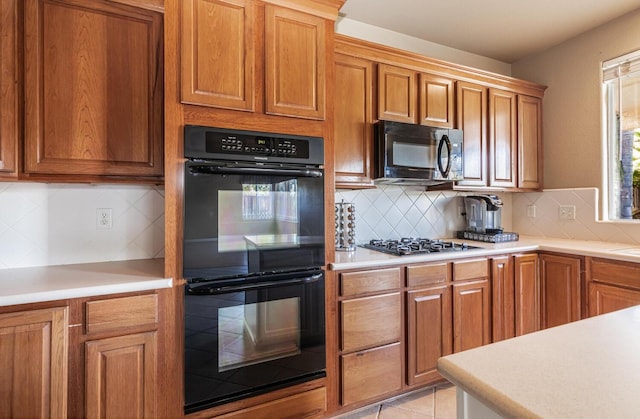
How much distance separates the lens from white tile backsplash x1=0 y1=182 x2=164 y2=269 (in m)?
1.73

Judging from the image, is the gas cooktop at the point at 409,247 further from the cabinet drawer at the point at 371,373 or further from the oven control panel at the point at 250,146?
the oven control panel at the point at 250,146

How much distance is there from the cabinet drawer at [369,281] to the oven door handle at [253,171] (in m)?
0.60

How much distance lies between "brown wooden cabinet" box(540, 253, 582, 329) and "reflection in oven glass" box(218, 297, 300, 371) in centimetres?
194

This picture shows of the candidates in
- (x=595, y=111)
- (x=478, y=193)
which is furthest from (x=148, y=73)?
(x=595, y=111)

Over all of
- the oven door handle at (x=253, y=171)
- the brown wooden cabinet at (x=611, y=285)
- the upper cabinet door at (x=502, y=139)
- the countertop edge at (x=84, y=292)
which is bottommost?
the brown wooden cabinet at (x=611, y=285)

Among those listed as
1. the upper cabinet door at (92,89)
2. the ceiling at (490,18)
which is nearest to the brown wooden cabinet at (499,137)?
the ceiling at (490,18)

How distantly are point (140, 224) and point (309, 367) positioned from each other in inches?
50.3

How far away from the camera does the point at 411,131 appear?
2332 mm

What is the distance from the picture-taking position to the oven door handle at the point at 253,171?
5.13 ft

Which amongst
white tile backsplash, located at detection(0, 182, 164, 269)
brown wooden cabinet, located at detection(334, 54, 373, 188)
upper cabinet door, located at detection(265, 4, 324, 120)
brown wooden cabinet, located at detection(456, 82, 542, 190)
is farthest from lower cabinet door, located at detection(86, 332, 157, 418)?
brown wooden cabinet, located at detection(456, 82, 542, 190)

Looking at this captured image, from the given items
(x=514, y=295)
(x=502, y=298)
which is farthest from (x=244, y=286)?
(x=514, y=295)

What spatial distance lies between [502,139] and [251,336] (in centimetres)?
255

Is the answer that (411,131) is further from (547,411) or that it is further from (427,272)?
(547,411)

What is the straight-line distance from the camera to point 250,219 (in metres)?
1.68
